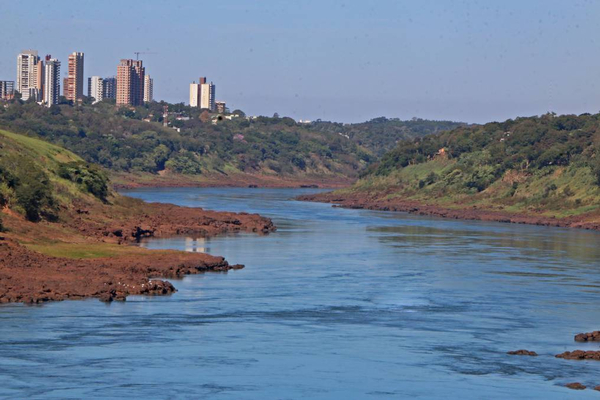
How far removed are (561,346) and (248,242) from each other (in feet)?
139

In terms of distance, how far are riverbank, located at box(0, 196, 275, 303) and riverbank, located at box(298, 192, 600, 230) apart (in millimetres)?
35853

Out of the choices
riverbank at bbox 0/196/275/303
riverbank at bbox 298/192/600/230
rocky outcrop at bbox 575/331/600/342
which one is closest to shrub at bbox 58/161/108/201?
riverbank at bbox 0/196/275/303

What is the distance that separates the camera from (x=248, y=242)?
8062 cm

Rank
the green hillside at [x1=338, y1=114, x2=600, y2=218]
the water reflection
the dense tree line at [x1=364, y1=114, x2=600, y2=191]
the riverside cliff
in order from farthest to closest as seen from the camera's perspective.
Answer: the dense tree line at [x1=364, y1=114, x2=600, y2=191]
the green hillside at [x1=338, y1=114, x2=600, y2=218]
the water reflection
the riverside cliff

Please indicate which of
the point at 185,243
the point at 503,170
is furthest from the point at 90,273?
the point at 503,170

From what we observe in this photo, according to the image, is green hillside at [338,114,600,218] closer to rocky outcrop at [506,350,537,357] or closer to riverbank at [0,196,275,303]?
riverbank at [0,196,275,303]

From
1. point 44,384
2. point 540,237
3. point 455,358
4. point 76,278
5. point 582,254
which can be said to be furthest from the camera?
point 540,237

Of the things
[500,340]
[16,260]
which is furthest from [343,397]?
[16,260]

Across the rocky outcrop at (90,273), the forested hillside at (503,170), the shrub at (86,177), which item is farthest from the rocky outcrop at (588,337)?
the forested hillside at (503,170)

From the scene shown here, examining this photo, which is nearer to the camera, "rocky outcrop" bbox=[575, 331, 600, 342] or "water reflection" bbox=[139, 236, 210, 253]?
"rocky outcrop" bbox=[575, 331, 600, 342]

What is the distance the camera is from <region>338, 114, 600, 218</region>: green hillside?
406 feet

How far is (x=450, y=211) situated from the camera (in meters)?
130

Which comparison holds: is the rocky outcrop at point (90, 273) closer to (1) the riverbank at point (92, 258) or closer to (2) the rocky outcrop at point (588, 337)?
(1) the riverbank at point (92, 258)

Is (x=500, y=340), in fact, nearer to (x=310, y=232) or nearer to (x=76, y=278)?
(x=76, y=278)
